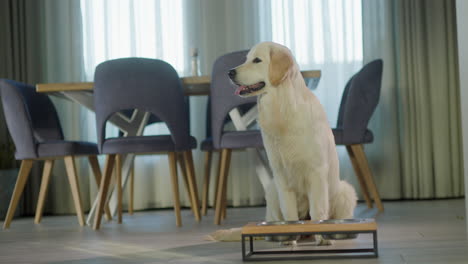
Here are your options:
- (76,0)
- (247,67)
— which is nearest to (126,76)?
(247,67)

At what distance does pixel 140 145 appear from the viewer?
10.3 feet

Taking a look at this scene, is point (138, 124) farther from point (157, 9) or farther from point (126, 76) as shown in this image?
point (157, 9)

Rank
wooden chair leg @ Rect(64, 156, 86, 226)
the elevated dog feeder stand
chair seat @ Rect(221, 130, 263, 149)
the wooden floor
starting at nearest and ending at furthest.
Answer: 1. the elevated dog feeder stand
2. the wooden floor
3. chair seat @ Rect(221, 130, 263, 149)
4. wooden chair leg @ Rect(64, 156, 86, 226)

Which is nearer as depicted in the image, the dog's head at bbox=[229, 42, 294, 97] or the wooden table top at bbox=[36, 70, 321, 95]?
the dog's head at bbox=[229, 42, 294, 97]

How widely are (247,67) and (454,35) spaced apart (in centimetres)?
310

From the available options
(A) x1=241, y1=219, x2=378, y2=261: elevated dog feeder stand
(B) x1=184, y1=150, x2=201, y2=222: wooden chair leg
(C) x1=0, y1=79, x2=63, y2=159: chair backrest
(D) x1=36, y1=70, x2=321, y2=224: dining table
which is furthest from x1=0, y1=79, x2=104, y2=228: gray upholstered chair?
(A) x1=241, y1=219, x2=378, y2=261: elevated dog feeder stand

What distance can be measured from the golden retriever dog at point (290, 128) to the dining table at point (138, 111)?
1172 mm

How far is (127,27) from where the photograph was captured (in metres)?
5.02

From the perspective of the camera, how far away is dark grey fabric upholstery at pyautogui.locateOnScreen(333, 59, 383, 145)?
11.9 feet

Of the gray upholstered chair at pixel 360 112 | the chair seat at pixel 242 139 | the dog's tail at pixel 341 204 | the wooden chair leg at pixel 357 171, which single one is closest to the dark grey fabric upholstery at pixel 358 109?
the gray upholstered chair at pixel 360 112

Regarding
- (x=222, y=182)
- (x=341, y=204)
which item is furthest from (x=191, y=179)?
(x=341, y=204)

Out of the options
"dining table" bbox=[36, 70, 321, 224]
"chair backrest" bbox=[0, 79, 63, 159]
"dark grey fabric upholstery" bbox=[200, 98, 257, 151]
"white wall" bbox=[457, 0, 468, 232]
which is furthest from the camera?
"dark grey fabric upholstery" bbox=[200, 98, 257, 151]

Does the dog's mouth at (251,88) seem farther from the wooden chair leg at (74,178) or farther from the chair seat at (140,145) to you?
the wooden chair leg at (74,178)

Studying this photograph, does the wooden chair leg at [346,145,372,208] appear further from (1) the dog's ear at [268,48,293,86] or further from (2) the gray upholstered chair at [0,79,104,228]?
(1) the dog's ear at [268,48,293,86]
